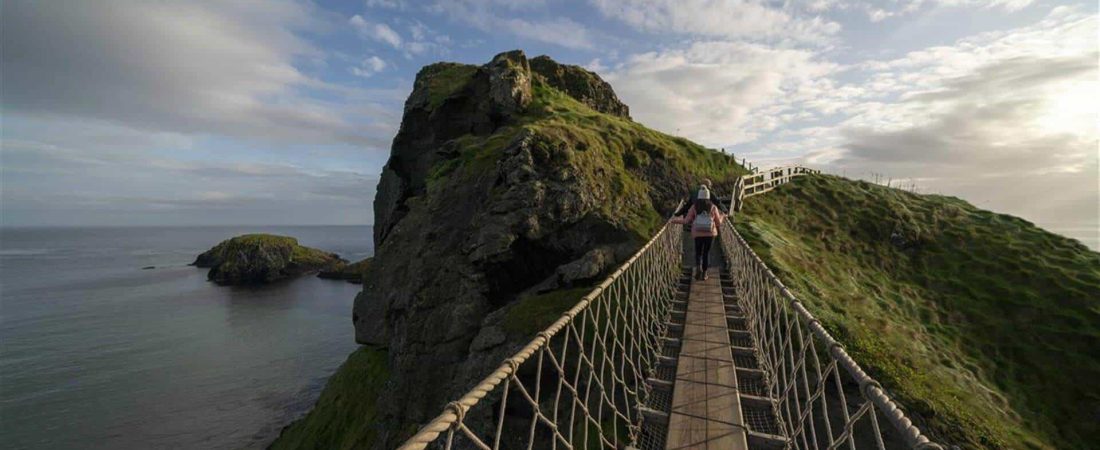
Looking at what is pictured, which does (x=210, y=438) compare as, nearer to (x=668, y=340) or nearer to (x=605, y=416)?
(x=605, y=416)

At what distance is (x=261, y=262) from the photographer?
66.1 meters

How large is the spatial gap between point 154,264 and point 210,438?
324ft

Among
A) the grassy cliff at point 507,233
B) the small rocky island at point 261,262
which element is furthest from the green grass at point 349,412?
the small rocky island at point 261,262

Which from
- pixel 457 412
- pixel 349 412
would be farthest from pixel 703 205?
pixel 349 412

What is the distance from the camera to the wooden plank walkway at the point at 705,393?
398cm

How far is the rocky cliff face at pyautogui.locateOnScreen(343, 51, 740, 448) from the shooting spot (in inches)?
484

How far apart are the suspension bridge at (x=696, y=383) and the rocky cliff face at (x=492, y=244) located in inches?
82.1

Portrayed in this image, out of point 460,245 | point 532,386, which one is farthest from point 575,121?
point 532,386

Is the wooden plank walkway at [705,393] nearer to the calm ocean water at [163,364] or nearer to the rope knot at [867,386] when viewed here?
the rope knot at [867,386]

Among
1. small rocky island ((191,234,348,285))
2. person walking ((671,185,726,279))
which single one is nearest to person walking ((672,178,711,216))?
person walking ((671,185,726,279))

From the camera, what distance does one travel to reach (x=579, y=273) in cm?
1228

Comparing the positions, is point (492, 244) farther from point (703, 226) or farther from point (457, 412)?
point (457, 412)

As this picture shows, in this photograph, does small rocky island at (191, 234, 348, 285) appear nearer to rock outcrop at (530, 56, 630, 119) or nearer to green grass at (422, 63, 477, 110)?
green grass at (422, 63, 477, 110)

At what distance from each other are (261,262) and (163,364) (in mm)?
38022
